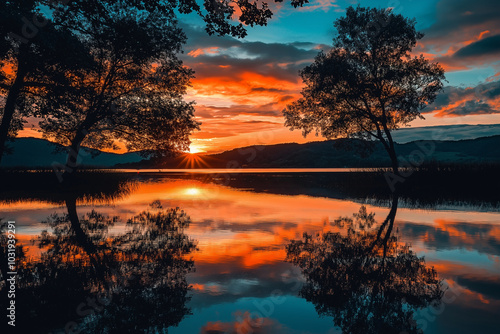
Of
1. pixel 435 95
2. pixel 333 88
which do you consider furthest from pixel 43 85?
pixel 435 95

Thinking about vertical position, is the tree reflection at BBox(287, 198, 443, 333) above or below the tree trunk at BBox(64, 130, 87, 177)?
below

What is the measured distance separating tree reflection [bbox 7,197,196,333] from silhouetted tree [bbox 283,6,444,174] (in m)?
29.4

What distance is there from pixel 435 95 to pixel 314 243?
102 feet

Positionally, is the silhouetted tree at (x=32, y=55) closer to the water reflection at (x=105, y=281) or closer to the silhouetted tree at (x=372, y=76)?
the water reflection at (x=105, y=281)

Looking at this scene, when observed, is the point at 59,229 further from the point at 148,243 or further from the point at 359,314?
the point at 359,314

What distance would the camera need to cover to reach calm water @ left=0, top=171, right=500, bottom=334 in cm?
484

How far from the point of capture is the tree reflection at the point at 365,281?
4.95 m

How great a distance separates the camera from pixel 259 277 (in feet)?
22.4

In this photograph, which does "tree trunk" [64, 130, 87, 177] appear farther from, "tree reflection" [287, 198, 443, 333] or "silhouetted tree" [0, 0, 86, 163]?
"tree reflection" [287, 198, 443, 333]

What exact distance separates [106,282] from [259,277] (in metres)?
2.81

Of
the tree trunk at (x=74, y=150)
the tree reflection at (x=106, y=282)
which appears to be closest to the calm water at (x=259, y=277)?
the tree reflection at (x=106, y=282)

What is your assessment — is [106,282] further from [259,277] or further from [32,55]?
[32,55]

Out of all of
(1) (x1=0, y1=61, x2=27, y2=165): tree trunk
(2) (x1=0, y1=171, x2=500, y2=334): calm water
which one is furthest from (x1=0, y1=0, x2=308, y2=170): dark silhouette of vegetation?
(2) (x1=0, y1=171, x2=500, y2=334): calm water

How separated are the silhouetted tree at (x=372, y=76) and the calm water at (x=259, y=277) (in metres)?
25.0
